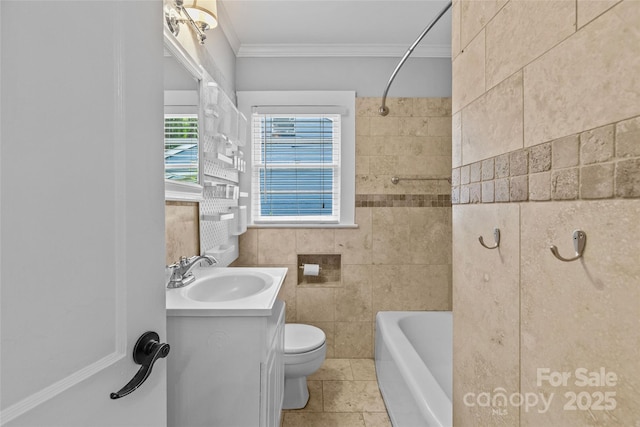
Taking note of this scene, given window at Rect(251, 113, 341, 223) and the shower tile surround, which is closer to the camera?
the shower tile surround

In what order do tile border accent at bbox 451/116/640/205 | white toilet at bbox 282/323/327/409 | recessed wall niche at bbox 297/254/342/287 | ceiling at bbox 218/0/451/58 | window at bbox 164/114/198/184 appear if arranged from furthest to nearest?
recessed wall niche at bbox 297/254/342/287
ceiling at bbox 218/0/451/58
white toilet at bbox 282/323/327/409
window at bbox 164/114/198/184
tile border accent at bbox 451/116/640/205

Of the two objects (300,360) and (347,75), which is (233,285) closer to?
(300,360)

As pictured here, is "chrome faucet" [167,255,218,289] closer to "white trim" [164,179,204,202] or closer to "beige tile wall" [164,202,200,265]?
"beige tile wall" [164,202,200,265]

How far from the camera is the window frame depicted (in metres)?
2.71

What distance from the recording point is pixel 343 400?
2.14m

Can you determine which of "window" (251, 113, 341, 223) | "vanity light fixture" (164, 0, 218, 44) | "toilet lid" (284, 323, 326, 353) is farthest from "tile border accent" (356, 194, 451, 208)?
"vanity light fixture" (164, 0, 218, 44)

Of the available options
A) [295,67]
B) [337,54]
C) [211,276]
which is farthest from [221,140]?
[337,54]

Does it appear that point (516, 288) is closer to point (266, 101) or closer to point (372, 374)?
point (372, 374)

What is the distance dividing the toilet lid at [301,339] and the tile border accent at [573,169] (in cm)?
151

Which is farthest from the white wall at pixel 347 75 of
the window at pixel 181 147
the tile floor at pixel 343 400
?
the tile floor at pixel 343 400

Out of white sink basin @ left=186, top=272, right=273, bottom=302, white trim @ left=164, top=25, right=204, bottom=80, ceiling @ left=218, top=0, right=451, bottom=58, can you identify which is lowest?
white sink basin @ left=186, top=272, right=273, bottom=302

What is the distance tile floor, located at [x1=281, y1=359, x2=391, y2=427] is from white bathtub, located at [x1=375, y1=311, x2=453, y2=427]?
10 centimetres

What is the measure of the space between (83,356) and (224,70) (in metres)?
2.30

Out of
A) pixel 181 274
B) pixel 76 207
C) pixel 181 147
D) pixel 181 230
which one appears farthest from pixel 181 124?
pixel 76 207
